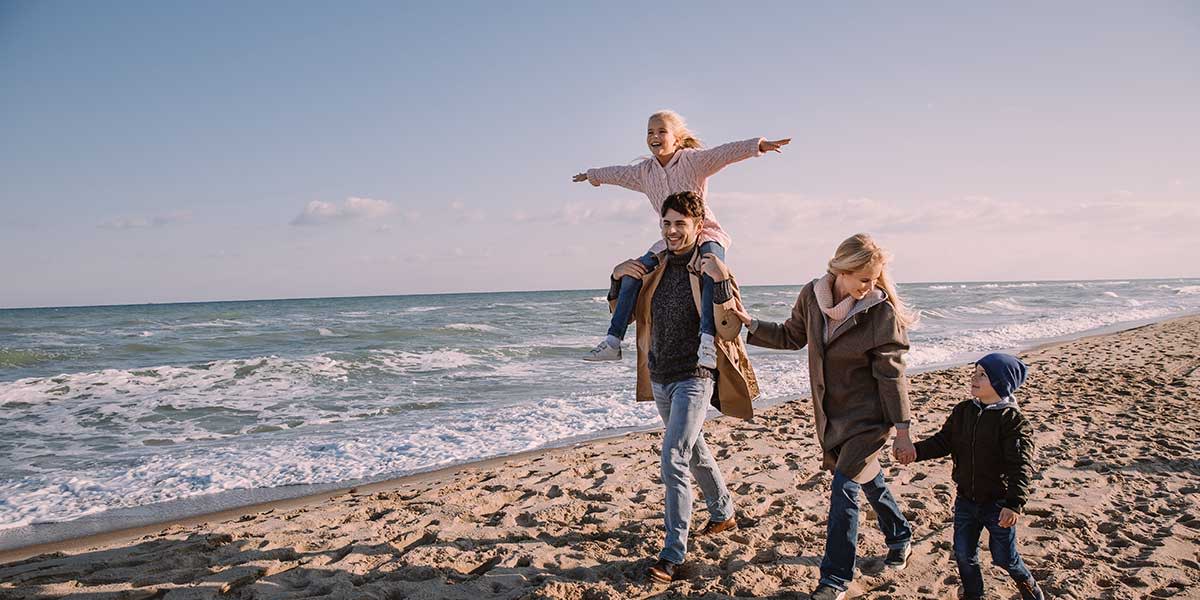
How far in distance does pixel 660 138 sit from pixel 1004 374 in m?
2.09

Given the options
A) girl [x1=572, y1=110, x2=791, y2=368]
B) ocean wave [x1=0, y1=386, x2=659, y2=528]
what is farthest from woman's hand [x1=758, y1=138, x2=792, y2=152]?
ocean wave [x1=0, y1=386, x2=659, y2=528]

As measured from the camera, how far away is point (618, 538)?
4.25 metres

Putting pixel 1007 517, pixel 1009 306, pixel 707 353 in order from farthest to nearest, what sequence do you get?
pixel 1009 306, pixel 707 353, pixel 1007 517

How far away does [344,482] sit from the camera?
21.0 ft

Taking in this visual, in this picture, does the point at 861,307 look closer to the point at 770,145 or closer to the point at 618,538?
the point at 770,145

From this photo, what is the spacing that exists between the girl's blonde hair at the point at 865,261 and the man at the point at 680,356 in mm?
531

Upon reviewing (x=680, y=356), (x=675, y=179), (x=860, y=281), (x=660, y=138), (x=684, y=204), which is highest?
(x=660, y=138)

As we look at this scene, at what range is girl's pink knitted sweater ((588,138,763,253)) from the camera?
361cm

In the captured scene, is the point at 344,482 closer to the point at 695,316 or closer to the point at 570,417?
the point at 570,417

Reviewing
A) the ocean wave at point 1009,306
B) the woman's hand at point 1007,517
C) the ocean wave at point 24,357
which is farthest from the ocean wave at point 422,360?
the ocean wave at point 1009,306

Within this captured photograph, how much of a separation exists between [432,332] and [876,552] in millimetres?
21187

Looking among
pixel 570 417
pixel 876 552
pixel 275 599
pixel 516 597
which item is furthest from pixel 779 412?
pixel 275 599

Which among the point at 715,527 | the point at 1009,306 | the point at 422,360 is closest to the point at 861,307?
the point at 715,527

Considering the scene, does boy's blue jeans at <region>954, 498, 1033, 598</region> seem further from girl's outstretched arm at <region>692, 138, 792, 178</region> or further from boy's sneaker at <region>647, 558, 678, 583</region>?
girl's outstretched arm at <region>692, 138, 792, 178</region>
